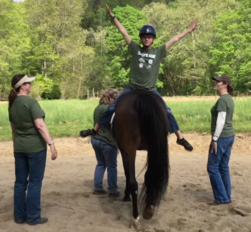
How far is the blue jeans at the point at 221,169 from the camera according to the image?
5.52 m

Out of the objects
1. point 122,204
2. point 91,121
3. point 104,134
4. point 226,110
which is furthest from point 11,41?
point 226,110

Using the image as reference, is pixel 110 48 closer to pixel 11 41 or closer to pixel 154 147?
pixel 11 41

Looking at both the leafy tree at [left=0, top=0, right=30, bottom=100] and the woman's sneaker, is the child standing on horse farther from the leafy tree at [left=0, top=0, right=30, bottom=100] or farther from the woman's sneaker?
the leafy tree at [left=0, top=0, right=30, bottom=100]

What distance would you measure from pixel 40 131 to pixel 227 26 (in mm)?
37400

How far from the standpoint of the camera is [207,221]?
4965 mm

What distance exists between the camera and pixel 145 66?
17.3ft

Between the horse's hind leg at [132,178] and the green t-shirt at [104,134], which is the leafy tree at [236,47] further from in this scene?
the horse's hind leg at [132,178]

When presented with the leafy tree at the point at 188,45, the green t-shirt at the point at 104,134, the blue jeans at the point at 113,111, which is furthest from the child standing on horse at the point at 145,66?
the leafy tree at the point at 188,45

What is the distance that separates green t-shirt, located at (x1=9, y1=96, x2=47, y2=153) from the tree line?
33885 mm

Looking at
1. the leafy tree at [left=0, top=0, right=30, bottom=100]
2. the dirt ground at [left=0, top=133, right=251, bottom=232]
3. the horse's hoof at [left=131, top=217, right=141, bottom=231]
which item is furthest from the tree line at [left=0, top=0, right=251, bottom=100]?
the horse's hoof at [left=131, top=217, right=141, bottom=231]

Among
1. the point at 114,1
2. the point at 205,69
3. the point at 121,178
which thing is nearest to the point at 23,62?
the point at 205,69

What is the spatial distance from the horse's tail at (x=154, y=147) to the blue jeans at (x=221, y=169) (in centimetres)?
117

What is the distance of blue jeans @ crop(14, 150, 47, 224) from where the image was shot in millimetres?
4699

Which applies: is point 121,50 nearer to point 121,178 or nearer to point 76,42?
point 76,42
